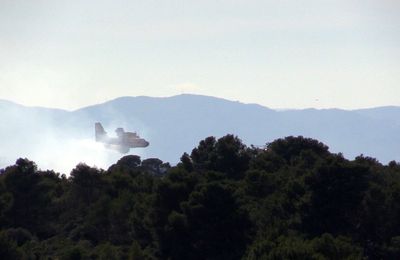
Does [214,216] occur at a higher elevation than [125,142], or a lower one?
lower

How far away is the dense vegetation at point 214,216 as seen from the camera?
32.4 meters

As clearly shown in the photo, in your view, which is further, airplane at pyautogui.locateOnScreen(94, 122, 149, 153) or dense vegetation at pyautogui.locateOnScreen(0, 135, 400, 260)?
airplane at pyautogui.locateOnScreen(94, 122, 149, 153)

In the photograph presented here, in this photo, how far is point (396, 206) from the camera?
34.9 meters

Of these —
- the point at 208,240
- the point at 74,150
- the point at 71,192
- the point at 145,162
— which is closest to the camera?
the point at 208,240

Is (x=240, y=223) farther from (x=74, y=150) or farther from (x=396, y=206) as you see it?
(x=74, y=150)

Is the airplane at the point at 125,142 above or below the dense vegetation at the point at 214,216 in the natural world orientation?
above

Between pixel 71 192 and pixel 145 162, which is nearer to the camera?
pixel 71 192

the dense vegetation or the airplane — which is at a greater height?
the airplane

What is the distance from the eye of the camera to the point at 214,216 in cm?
3438

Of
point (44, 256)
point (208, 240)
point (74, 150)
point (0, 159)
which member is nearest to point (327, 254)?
point (208, 240)

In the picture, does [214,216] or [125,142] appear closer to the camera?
[214,216]

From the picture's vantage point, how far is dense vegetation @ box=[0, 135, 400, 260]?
3244 centimetres

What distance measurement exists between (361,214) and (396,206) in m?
1.32

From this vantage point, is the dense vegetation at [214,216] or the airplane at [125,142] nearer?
the dense vegetation at [214,216]
